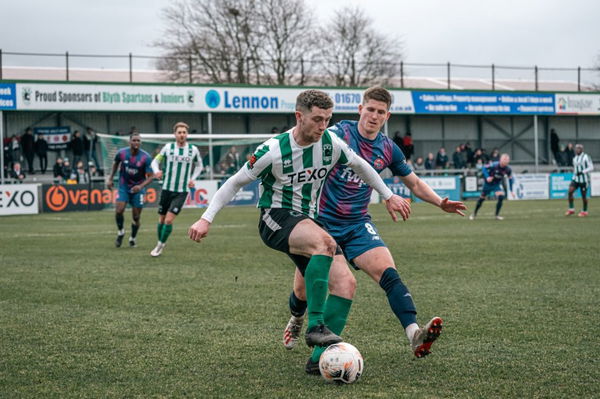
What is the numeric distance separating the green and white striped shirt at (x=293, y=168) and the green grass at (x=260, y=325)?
1107 millimetres

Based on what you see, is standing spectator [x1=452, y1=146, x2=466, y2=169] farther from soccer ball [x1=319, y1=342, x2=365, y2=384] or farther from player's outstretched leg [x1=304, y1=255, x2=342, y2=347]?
soccer ball [x1=319, y1=342, x2=365, y2=384]

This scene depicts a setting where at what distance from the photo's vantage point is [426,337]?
484 centimetres

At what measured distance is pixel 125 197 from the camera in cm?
1470

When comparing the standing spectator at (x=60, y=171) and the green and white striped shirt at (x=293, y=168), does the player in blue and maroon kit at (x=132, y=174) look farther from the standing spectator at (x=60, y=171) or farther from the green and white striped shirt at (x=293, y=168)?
the standing spectator at (x=60, y=171)

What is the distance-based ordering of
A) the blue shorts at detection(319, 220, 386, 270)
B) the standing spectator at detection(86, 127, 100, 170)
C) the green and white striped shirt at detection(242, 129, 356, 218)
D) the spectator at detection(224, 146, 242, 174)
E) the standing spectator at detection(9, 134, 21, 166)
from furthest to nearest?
the standing spectator at detection(86, 127, 100, 170) < the standing spectator at detection(9, 134, 21, 166) < the spectator at detection(224, 146, 242, 174) < the blue shorts at detection(319, 220, 386, 270) < the green and white striped shirt at detection(242, 129, 356, 218)

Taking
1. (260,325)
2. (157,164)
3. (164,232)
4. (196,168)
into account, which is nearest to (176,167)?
(157,164)

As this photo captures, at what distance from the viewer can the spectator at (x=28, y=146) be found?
32.0 m

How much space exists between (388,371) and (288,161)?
5.07 ft

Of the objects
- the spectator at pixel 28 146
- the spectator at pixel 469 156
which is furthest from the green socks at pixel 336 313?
the spectator at pixel 469 156

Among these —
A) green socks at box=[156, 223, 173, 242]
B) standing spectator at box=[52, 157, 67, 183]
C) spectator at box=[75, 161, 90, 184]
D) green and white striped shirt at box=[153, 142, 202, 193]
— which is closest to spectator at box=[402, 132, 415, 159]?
spectator at box=[75, 161, 90, 184]

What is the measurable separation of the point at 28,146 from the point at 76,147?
1906 mm

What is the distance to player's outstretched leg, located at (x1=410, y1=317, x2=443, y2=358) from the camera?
476 centimetres

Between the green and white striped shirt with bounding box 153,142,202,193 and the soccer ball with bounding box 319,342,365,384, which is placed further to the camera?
the green and white striped shirt with bounding box 153,142,202,193

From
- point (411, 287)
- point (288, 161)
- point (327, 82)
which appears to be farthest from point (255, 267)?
point (327, 82)
